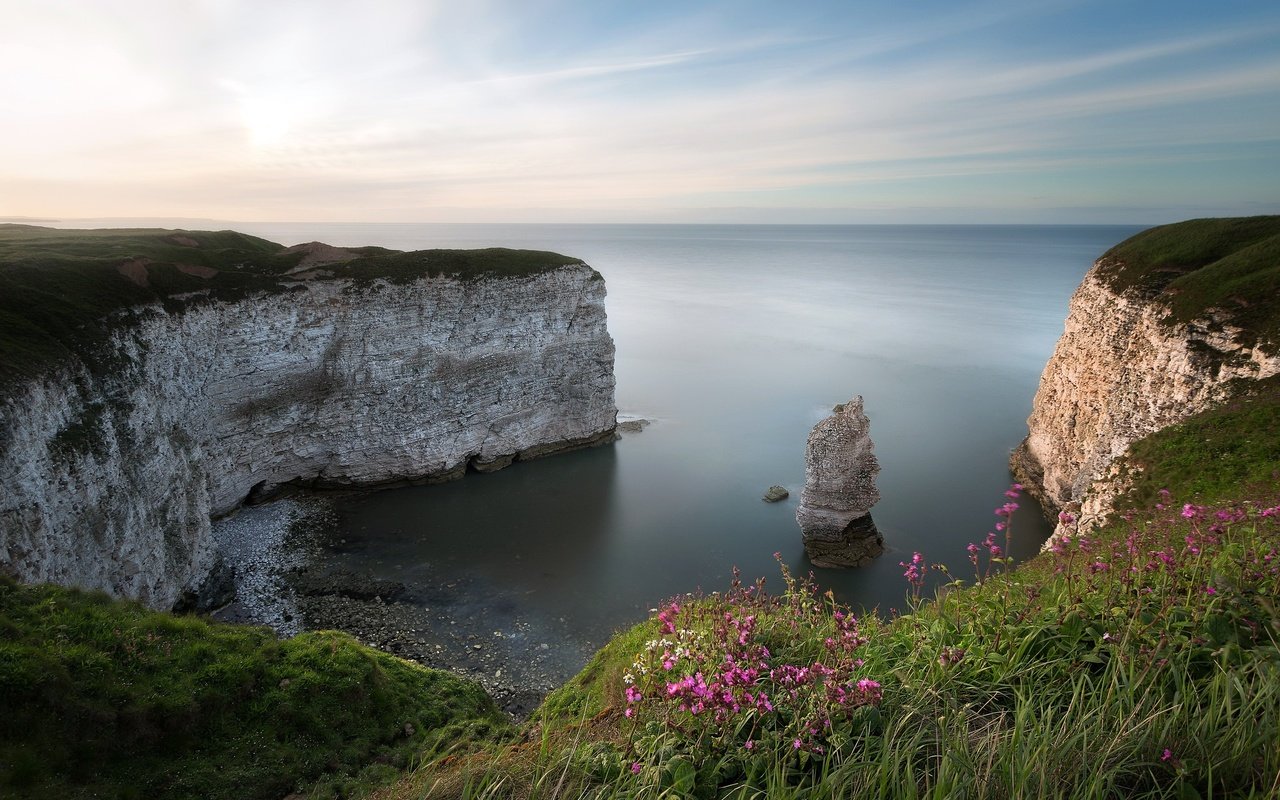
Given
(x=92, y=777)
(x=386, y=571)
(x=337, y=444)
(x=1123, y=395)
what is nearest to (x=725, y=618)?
(x=92, y=777)

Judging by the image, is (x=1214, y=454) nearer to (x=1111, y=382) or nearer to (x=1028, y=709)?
(x=1111, y=382)

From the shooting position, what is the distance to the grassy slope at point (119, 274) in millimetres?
19531

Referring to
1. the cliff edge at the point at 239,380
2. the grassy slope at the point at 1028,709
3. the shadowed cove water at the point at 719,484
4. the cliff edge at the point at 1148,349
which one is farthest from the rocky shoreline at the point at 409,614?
the cliff edge at the point at 1148,349

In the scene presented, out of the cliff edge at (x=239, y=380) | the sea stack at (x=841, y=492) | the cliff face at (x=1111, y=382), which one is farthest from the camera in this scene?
the sea stack at (x=841, y=492)

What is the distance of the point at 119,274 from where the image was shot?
2533 cm

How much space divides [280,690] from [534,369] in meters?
→ 28.6

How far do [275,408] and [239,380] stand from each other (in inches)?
87.4

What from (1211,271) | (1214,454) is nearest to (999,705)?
(1214,454)

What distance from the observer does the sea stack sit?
26.0 metres

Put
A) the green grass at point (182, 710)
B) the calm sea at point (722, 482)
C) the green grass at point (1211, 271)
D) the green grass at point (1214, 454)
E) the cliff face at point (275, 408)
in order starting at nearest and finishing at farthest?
1. the green grass at point (182, 710)
2. the green grass at point (1214, 454)
3. the cliff face at point (275, 408)
4. the green grass at point (1211, 271)
5. the calm sea at point (722, 482)

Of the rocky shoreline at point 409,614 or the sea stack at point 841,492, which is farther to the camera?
the sea stack at point 841,492

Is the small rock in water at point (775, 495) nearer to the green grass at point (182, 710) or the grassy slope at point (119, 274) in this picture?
the grassy slope at point (119, 274)

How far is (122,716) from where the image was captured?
9477 millimetres

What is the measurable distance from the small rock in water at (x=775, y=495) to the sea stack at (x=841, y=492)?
525 centimetres
